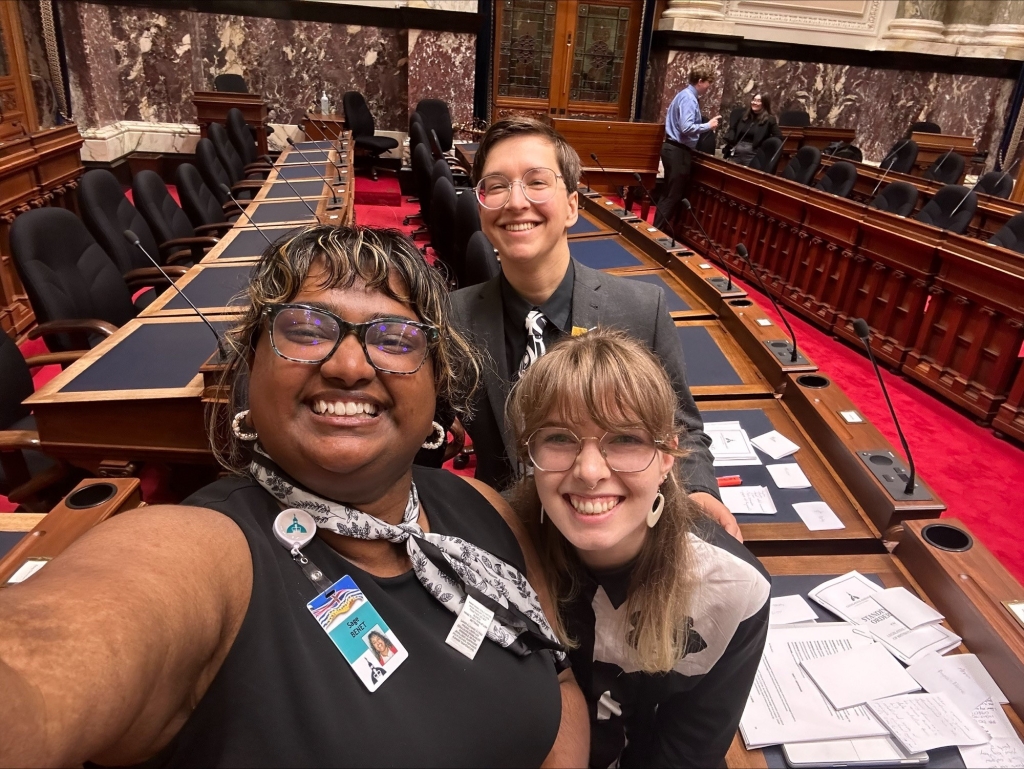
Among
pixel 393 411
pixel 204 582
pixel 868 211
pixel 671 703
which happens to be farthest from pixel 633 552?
pixel 868 211

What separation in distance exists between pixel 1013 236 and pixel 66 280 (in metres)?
5.33

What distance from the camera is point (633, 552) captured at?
110cm

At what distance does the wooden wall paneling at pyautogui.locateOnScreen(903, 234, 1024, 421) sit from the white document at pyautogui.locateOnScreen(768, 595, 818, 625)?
8.99 feet

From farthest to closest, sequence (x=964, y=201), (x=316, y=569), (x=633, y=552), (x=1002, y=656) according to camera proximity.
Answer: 1. (x=964, y=201)
2. (x=1002, y=656)
3. (x=633, y=552)
4. (x=316, y=569)

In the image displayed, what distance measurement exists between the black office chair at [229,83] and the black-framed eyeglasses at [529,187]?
7.48m

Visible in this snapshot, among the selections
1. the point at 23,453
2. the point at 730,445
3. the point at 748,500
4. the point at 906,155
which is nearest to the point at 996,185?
the point at 906,155

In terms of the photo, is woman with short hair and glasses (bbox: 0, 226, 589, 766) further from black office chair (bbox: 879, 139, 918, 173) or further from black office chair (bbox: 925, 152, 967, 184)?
black office chair (bbox: 879, 139, 918, 173)

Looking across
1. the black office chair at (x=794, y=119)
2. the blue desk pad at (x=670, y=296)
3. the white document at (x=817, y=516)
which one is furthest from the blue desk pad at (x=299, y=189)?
the black office chair at (x=794, y=119)

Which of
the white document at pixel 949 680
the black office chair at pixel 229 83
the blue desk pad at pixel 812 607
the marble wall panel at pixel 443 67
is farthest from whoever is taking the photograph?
the marble wall panel at pixel 443 67

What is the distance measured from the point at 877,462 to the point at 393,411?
1.52 metres

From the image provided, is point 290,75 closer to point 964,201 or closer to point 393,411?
point 964,201

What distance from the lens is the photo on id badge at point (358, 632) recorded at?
0.75m

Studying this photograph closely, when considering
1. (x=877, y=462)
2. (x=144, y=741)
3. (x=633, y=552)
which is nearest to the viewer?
(x=144, y=741)

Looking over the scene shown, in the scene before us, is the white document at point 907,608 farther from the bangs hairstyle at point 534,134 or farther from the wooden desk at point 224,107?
the wooden desk at point 224,107
